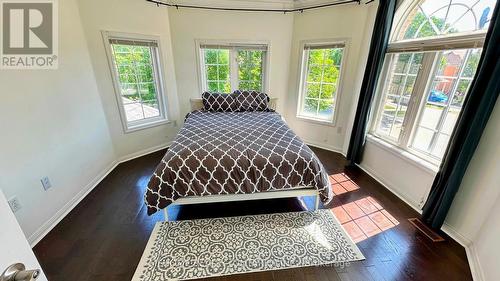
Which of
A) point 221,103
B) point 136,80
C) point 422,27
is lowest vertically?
point 221,103

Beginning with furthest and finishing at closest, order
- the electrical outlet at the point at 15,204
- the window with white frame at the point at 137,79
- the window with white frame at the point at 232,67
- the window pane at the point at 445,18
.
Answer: the window with white frame at the point at 232,67 → the window with white frame at the point at 137,79 → the window pane at the point at 445,18 → the electrical outlet at the point at 15,204

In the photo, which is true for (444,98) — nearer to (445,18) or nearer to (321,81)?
(445,18)

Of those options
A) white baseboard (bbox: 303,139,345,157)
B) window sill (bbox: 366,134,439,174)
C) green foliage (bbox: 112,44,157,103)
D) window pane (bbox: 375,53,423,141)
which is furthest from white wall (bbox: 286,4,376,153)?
green foliage (bbox: 112,44,157,103)

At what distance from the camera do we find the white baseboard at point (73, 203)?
184 centimetres

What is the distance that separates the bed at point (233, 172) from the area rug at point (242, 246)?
235 mm

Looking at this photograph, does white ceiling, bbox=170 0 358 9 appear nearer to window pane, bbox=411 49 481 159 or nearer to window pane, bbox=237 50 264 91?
window pane, bbox=237 50 264 91

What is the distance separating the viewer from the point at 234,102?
345 centimetres

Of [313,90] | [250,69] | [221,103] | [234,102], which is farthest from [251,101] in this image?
[313,90]

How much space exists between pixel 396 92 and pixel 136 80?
12.0 ft

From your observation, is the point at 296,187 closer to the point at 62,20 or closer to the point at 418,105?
the point at 418,105

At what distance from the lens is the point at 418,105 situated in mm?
2334

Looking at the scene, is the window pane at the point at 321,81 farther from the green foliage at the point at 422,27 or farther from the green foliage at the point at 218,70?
the green foliage at the point at 218,70

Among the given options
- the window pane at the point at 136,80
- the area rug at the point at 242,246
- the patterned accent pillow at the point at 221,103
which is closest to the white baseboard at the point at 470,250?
the area rug at the point at 242,246

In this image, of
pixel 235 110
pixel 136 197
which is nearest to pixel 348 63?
pixel 235 110
